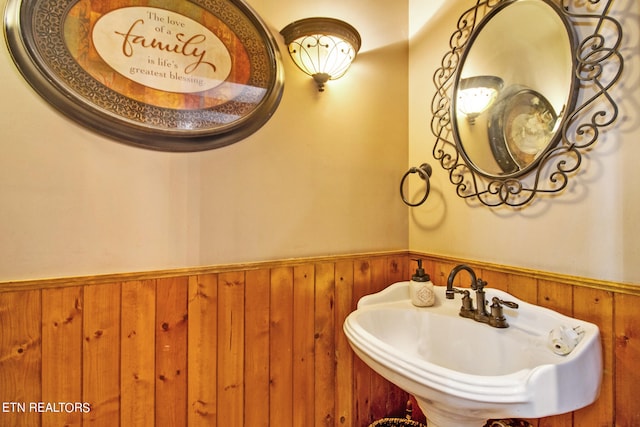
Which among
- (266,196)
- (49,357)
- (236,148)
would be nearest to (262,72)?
(236,148)

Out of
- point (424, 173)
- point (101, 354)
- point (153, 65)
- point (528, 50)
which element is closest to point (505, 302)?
point (424, 173)

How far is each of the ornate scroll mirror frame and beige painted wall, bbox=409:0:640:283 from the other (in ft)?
0.11

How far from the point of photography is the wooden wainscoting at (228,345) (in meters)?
0.83

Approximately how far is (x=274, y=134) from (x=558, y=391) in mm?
1149

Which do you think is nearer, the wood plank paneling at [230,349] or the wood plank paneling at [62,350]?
the wood plank paneling at [62,350]

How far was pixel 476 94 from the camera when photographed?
120 centimetres

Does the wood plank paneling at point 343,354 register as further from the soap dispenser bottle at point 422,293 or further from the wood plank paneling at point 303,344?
the soap dispenser bottle at point 422,293

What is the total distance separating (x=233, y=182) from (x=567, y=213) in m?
1.12

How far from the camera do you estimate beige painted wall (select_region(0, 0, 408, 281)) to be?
84 centimetres

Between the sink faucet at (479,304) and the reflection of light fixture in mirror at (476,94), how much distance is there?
0.64m

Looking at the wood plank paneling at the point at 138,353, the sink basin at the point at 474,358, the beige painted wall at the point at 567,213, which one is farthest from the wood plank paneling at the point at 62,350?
the beige painted wall at the point at 567,213

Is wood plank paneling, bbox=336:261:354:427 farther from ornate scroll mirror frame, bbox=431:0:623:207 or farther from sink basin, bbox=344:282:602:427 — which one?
ornate scroll mirror frame, bbox=431:0:623:207

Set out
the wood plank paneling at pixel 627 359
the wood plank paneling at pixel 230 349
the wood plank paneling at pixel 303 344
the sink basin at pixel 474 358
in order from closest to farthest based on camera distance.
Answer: the sink basin at pixel 474 358
the wood plank paneling at pixel 627 359
the wood plank paneling at pixel 230 349
the wood plank paneling at pixel 303 344

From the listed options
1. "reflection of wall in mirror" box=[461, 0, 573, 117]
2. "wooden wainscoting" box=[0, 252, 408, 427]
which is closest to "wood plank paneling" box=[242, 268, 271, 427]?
"wooden wainscoting" box=[0, 252, 408, 427]
